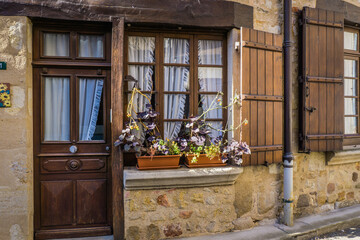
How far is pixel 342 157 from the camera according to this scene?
4195 millimetres

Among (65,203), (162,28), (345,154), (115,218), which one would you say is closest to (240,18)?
(162,28)

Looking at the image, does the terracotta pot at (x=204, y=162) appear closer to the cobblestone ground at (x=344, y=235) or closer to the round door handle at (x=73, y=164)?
the round door handle at (x=73, y=164)

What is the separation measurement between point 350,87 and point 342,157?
1.19 meters

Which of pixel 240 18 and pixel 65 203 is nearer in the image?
pixel 65 203

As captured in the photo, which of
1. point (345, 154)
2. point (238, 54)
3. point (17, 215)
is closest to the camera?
point (17, 215)

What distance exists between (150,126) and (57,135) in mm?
1112

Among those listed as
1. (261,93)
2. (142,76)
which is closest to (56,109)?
(142,76)

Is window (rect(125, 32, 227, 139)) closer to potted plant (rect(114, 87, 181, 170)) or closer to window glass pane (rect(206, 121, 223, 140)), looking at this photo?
window glass pane (rect(206, 121, 223, 140))

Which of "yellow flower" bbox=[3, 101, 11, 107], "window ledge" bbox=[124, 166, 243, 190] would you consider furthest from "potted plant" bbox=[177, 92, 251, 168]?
"yellow flower" bbox=[3, 101, 11, 107]

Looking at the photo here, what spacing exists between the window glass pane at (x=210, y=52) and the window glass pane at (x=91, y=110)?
50.3 inches

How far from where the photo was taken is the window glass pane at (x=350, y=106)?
4554 millimetres

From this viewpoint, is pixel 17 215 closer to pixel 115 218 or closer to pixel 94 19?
pixel 115 218

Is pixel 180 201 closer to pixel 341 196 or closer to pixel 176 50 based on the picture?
pixel 176 50

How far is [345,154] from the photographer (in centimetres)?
419
